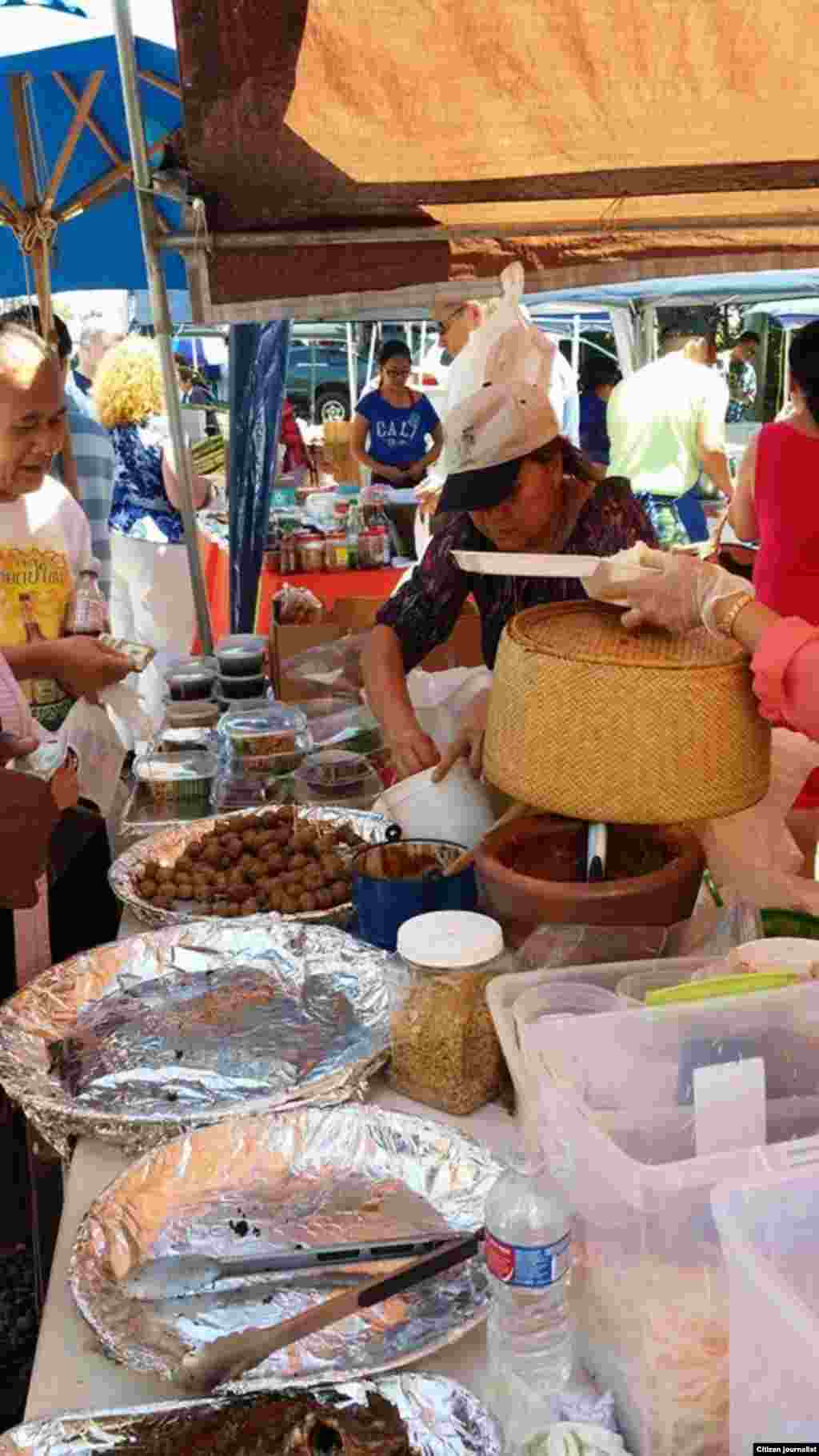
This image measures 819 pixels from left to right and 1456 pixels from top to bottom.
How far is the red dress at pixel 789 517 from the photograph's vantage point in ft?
10.1

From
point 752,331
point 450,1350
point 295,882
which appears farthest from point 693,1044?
point 752,331

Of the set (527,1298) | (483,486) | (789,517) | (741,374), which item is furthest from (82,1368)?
(741,374)

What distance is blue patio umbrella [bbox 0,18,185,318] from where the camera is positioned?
3.92 meters

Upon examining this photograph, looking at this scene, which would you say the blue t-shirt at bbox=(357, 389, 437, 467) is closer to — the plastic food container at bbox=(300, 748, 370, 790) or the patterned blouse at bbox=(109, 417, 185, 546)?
the patterned blouse at bbox=(109, 417, 185, 546)

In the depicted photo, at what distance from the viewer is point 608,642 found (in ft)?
5.23

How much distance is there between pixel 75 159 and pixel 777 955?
21.0 ft

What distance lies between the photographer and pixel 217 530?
680 cm

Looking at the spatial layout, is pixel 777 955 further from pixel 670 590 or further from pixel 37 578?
pixel 37 578

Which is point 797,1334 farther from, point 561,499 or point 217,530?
point 217,530

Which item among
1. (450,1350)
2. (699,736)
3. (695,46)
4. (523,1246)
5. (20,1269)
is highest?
(695,46)

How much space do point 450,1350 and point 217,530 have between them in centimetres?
603

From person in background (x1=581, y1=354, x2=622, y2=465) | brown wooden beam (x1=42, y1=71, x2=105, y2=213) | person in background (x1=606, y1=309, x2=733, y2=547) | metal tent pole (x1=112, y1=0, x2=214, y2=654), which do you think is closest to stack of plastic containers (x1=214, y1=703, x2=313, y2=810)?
metal tent pole (x1=112, y1=0, x2=214, y2=654)

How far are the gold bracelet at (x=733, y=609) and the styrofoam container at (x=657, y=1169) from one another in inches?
22.8

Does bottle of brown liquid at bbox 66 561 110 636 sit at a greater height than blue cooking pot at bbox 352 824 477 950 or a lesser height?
greater
